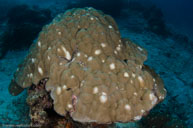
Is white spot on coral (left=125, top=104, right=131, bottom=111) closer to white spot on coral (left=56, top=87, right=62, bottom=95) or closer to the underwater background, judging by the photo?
the underwater background

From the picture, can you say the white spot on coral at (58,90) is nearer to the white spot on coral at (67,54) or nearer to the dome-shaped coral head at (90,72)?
the dome-shaped coral head at (90,72)

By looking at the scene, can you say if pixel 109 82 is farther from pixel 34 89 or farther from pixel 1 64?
pixel 1 64

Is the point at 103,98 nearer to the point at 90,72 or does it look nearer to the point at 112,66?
the point at 90,72

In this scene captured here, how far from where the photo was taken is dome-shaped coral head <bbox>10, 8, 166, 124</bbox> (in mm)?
2982

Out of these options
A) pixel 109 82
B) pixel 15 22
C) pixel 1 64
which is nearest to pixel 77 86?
pixel 109 82

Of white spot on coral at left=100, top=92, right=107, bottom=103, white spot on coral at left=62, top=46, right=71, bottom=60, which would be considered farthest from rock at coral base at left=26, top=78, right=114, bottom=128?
white spot on coral at left=62, top=46, right=71, bottom=60

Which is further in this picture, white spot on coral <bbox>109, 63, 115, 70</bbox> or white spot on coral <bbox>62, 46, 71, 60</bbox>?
white spot on coral <bbox>62, 46, 71, 60</bbox>

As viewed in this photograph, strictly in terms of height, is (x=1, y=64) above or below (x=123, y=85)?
below

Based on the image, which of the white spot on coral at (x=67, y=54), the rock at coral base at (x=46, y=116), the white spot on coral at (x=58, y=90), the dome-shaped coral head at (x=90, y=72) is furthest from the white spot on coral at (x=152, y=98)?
the white spot on coral at (x=67, y=54)

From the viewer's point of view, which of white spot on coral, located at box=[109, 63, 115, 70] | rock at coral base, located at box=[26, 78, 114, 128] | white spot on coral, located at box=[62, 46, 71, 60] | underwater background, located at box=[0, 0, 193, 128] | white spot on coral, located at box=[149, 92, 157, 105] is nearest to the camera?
rock at coral base, located at box=[26, 78, 114, 128]

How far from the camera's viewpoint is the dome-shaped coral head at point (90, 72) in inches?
117

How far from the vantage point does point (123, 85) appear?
3.24 metres

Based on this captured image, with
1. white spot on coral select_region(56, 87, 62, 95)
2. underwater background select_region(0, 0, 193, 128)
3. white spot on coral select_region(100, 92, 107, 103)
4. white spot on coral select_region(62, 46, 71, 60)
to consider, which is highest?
white spot on coral select_region(62, 46, 71, 60)

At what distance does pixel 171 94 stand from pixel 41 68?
695 cm
